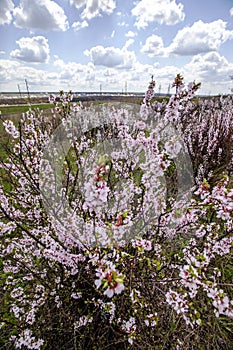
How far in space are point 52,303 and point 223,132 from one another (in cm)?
585

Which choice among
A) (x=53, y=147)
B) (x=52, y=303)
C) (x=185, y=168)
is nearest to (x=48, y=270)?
(x=52, y=303)

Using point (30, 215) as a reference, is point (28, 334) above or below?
below

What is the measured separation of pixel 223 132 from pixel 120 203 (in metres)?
4.95

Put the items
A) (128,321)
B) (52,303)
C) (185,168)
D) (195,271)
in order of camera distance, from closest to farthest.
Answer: (195,271), (128,321), (52,303), (185,168)

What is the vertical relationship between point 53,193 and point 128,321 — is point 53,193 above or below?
above

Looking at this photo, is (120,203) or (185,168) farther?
(185,168)

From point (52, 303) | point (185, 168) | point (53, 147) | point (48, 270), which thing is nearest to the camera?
point (52, 303)

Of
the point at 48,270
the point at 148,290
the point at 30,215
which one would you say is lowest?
the point at 48,270

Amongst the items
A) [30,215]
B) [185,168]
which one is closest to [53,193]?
[30,215]

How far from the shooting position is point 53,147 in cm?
391

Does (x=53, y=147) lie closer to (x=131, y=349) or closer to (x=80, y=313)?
(x=80, y=313)

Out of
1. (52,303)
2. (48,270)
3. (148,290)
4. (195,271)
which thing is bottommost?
(52,303)

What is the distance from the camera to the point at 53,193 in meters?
2.75

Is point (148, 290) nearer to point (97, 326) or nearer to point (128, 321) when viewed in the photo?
point (128, 321)
